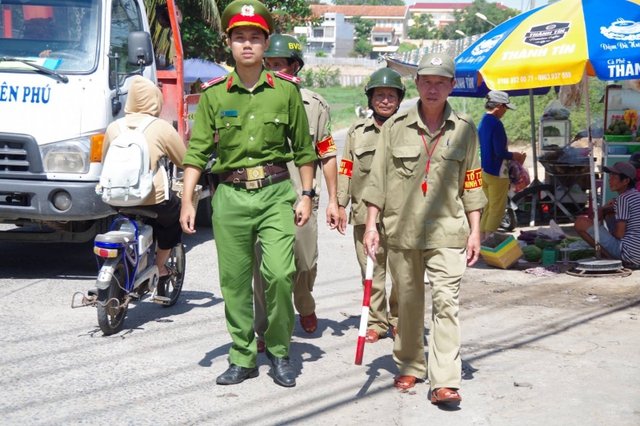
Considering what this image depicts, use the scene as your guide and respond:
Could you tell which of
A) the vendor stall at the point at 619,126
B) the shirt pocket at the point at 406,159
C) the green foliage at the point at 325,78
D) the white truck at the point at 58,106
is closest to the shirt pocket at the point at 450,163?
the shirt pocket at the point at 406,159

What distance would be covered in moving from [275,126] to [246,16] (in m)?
0.65

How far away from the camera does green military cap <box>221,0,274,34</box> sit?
16.6ft

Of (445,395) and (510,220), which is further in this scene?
(510,220)

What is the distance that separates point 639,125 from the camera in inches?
480

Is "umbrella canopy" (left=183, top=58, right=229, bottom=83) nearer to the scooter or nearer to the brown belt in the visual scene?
the scooter

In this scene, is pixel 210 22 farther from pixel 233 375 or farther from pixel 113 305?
pixel 233 375

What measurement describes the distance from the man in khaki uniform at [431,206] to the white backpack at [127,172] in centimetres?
195

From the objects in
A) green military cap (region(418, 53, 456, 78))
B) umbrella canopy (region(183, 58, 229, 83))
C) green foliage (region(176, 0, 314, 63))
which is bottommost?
green military cap (region(418, 53, 456, 78))

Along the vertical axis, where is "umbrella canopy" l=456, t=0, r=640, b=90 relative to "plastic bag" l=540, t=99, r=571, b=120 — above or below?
above

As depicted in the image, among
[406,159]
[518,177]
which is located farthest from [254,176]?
[518,177]

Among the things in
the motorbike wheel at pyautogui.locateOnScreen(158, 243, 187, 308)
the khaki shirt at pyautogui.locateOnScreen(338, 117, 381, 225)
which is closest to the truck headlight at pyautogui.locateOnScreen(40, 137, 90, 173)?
the motorbike wheel at pyautogui.locateOnScreen(158, 243, 187, 308)

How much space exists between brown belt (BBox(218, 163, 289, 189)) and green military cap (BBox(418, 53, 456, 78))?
3.34 feet

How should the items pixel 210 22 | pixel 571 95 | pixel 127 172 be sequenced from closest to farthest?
pixel 127 172 → pixel 571 95 → pixel 210 22

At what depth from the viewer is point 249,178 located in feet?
17.0
